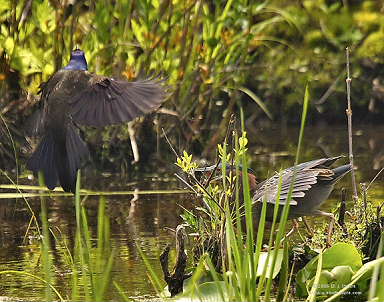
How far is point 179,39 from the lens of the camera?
6.74 m

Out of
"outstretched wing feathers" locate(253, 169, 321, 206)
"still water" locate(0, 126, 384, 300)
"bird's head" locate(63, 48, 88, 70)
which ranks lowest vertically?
"still water" locate(0, 126, 384, 300)

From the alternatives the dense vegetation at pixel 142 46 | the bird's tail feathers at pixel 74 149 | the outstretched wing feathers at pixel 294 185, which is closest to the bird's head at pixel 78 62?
the bird's tail feathers at pixel 74 149

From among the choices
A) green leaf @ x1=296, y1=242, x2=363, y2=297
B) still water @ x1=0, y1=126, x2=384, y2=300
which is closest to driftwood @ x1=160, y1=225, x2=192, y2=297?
still water @ x1=0, y1=126, x2=384, y2=300

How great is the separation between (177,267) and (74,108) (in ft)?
5.44

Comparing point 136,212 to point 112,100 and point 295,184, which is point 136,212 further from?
point 295,184

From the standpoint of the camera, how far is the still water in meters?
3.83

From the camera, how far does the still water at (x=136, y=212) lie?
12.6ft

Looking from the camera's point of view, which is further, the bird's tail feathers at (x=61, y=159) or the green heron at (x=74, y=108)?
the bird's tail feathers at (x=61, y=159)

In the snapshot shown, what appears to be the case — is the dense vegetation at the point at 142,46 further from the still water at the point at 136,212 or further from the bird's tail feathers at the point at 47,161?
the bird's tail feathers at the point at 47,161

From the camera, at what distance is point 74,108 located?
4902 millimetres

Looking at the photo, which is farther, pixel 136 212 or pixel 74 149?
pixel 136 212

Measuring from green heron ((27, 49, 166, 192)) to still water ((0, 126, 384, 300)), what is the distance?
0.81ft

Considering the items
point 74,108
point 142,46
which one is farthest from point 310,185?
point 142,46

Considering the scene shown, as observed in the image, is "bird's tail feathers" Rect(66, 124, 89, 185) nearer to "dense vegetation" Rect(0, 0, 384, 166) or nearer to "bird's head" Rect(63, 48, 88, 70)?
"bird's head" Rect(63, 48, 88, 70)
